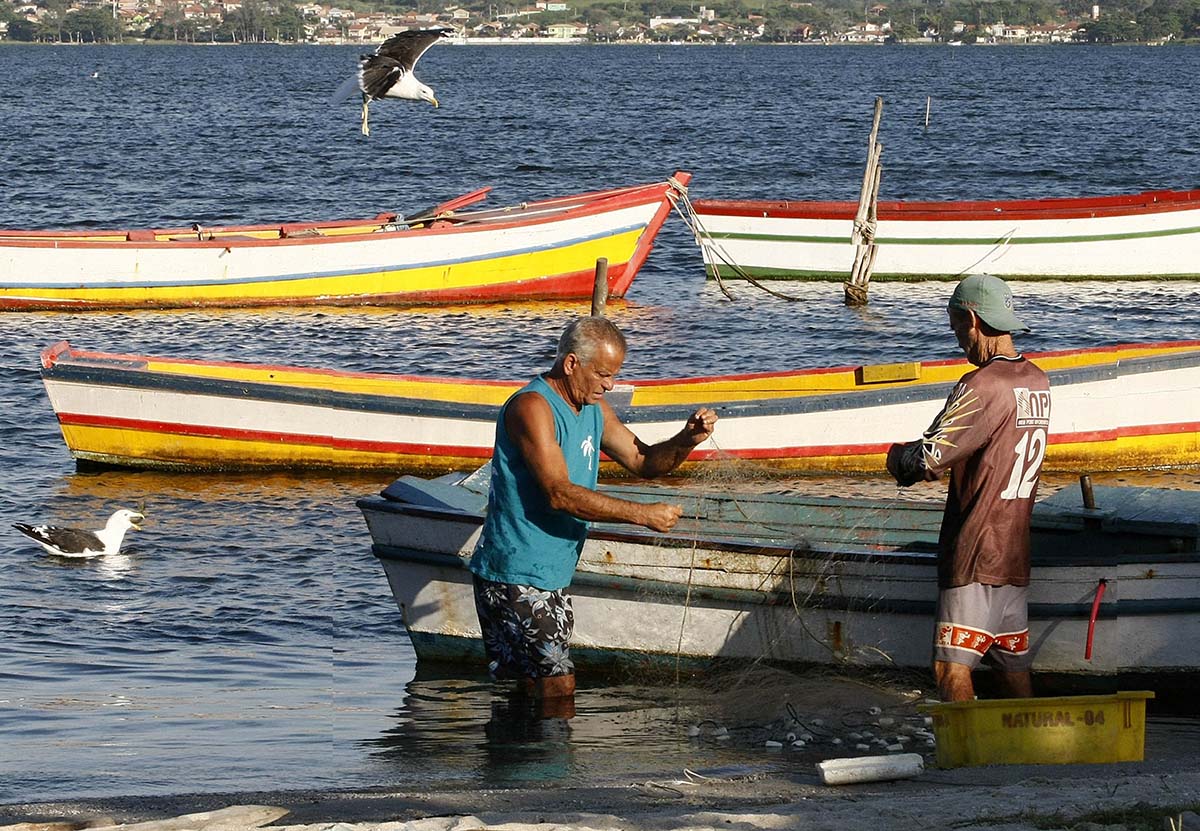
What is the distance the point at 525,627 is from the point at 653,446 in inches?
34.2

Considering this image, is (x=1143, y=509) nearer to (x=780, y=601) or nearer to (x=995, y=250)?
(x=780, y=601)

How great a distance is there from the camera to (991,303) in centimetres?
597

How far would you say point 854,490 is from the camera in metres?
12.0

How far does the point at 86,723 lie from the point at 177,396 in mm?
5604

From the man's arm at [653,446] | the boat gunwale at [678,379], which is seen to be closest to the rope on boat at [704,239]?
the boat gunwale at [678,379]

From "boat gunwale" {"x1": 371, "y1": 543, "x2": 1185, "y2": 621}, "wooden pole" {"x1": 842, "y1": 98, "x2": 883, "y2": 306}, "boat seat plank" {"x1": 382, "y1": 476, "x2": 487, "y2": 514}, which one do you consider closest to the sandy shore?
"boat gunwale" {"x1": 371, "y1": 543, "x2": 1185, "y2": 621}

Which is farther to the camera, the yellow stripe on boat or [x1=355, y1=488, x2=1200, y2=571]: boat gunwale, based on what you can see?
the yellow stripe on boat

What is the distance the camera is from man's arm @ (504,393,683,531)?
19.8 feet

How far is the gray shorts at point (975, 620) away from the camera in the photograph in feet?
20.1

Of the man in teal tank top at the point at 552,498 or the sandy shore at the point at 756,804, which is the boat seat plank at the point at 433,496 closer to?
the man in teal tank top at the point at 552,498

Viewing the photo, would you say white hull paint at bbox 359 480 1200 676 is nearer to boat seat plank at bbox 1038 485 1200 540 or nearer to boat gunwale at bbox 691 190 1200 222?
boat seat plank at bbox 1038 485 1200 540

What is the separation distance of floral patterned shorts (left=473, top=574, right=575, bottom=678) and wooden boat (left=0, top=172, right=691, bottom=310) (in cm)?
1452

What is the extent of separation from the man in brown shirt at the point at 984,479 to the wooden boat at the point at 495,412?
5.62 m

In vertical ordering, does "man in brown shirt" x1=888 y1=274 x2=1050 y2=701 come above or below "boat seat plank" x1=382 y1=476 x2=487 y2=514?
above
